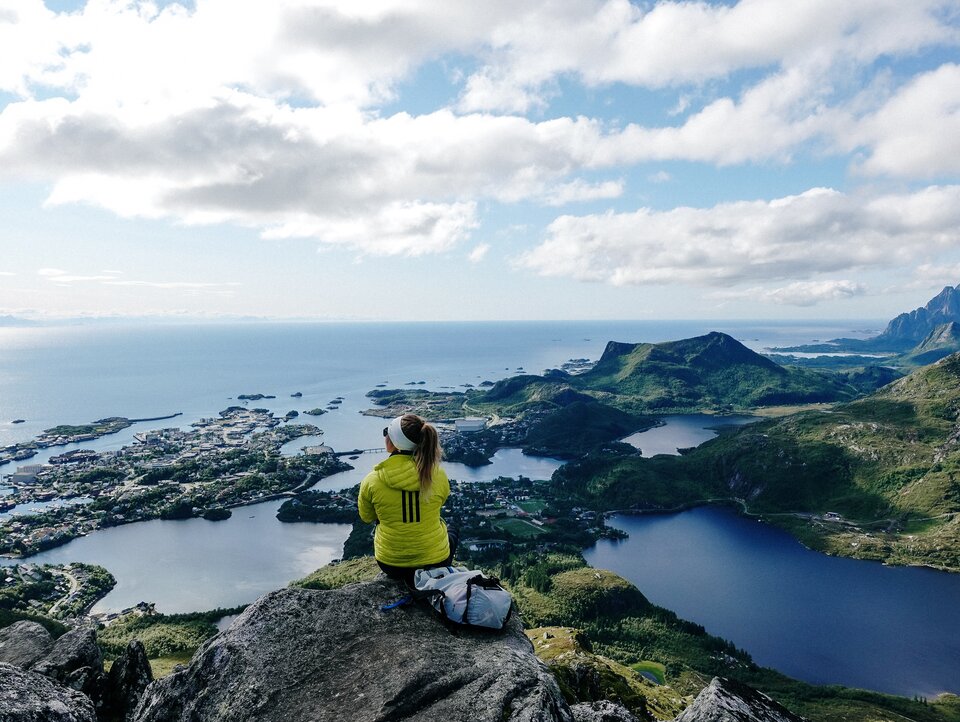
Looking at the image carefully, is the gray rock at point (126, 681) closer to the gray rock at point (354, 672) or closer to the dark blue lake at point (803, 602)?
the gray rock at point (354, 672)

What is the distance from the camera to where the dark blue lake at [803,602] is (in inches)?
2549

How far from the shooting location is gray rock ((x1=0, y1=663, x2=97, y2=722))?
26.8 ft

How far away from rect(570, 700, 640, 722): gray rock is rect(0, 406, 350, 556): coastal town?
10648 centimetres

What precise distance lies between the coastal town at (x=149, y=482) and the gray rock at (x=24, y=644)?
85.7 meters

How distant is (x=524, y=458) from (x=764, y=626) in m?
87.5

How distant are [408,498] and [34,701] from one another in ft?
22.6

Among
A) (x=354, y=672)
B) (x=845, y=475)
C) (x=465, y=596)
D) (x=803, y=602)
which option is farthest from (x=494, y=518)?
(x=354, y=672)

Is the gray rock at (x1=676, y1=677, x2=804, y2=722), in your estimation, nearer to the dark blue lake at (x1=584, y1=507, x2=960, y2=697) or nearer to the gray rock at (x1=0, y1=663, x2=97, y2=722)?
the gray rock at (x1=0, y1=663, x2=97, y2=722)

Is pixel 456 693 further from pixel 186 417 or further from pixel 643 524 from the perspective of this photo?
pixel 186 417

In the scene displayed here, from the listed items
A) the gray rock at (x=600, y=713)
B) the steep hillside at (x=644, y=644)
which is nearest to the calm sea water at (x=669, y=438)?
the steep hillside at (x=644, y=644)

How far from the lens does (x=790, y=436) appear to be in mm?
142750

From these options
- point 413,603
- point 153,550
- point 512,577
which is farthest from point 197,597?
point 413,603

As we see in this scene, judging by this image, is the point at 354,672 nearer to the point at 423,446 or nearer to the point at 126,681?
the point at 423,446

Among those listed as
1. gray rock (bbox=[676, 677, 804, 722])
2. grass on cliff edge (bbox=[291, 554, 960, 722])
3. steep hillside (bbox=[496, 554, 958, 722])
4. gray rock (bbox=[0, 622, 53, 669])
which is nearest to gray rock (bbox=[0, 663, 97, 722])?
gray rock (bbox=[676, 677, 804, 722])
